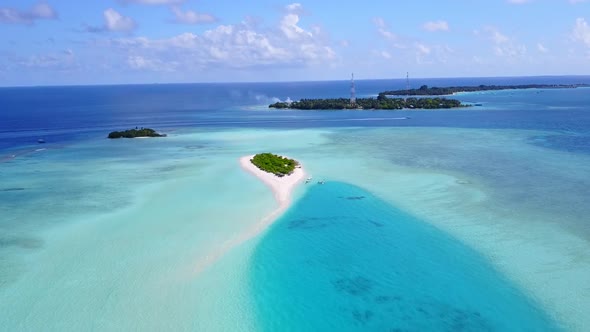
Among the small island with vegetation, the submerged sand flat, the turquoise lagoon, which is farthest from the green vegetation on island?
the small island with vegetation

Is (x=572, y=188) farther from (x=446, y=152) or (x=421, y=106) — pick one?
(x=421, y=106)

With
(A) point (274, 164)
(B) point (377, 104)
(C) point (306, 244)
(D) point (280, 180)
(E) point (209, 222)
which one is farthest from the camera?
(B) point (377, 104)

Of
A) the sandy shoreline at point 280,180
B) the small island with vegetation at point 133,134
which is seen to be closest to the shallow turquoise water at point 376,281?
the sandy shoreline at point 280,180

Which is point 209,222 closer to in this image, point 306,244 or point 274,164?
point 306,244

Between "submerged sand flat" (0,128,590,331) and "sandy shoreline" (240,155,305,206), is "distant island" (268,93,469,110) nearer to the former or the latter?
"submerged sand flat" (0,128,590,331)

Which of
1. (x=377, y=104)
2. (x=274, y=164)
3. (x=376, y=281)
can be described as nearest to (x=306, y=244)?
(x=376, y=281)

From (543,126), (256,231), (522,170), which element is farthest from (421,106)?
(256,231)

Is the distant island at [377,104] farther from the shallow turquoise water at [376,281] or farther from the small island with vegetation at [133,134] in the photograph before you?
the shallow turquoise water at [376,281]
